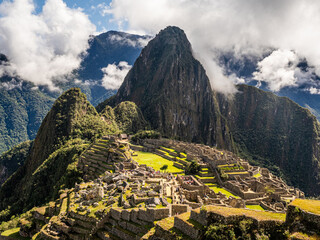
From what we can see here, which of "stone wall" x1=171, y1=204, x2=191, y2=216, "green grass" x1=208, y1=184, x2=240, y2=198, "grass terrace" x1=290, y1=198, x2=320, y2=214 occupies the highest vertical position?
"grass terrace" x1=290, y1=198, x2=320, y2=214

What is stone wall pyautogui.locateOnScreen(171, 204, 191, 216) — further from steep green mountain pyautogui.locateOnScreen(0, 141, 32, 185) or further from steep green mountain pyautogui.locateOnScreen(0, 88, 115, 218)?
steep green mountain pyautogui.locateOnScreen(0, 141, 32, 185)

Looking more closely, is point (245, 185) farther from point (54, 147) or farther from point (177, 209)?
point (54, 147)

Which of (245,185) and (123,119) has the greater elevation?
(123,119)

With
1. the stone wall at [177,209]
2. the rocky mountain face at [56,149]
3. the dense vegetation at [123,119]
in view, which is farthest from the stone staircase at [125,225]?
the dense vegetation at [123,119]

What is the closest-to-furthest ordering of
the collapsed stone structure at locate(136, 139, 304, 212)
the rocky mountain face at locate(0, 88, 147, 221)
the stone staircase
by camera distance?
1. the stone staircase
2. the collapsed stone structure at locate(136, 139, 304, 212)
3. the rocky mountain face at locate(0, 88, 147, 221)

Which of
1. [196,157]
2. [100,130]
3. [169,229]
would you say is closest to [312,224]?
[169,229]

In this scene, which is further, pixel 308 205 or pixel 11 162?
pixel 11 162

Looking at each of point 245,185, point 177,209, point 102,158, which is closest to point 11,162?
point 102,158

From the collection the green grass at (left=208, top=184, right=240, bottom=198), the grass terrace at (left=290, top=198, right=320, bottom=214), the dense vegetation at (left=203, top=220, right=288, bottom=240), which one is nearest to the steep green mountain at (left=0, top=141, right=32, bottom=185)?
the green grass at (left=208, top=184, right=240, bottom=198)
